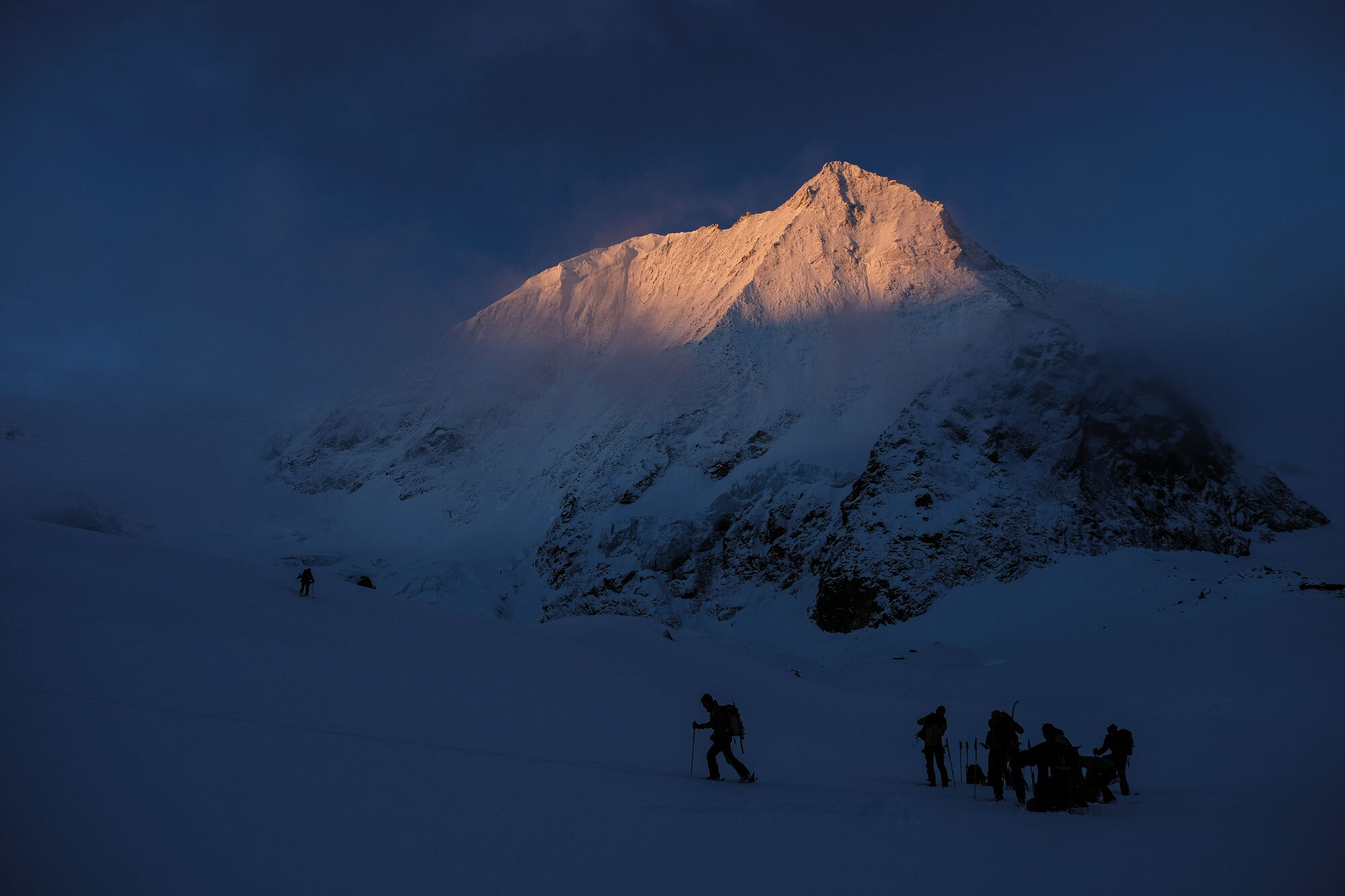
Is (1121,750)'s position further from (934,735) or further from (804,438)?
(804,438)

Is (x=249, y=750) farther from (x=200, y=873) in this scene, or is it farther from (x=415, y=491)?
(x=415, y=491)

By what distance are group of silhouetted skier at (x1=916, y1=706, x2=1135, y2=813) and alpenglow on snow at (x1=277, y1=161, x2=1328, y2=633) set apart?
50.9 meters

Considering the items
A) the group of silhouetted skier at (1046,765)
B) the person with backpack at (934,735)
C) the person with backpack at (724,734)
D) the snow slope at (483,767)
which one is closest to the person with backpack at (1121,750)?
the group of silhouetted skier at (1046,765)

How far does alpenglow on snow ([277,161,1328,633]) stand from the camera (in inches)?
2544

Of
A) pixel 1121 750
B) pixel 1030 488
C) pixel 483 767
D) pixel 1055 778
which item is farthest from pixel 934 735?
pixel 1030 488

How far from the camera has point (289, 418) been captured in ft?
479

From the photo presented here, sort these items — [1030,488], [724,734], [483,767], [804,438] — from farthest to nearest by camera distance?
1. [804,438]
2. [1030,488]
3. [724,734]
4. [483,767]

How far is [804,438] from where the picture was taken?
8319 centimetres

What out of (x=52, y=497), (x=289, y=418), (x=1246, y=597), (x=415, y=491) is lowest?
(x=1246, y=597)

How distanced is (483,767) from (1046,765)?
6.70m

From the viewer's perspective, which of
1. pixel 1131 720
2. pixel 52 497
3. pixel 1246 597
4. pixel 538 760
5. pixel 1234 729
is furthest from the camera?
pixel 52 497

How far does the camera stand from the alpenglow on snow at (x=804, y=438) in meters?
64.6

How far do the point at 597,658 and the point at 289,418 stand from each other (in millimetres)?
145084

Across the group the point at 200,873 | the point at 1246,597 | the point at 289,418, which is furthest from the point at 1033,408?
the point at 289,418
